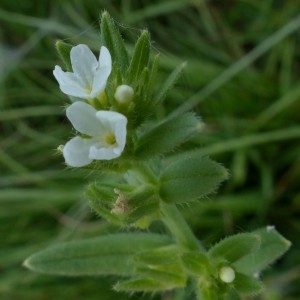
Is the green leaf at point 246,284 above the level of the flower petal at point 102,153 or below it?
below

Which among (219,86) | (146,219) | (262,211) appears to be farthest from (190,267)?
(219,86)

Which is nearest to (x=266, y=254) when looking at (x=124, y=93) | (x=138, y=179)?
(x=138, y=179)

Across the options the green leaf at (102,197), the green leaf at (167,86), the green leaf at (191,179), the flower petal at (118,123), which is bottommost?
the green leaf at (191,179)

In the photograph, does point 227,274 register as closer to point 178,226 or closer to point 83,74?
point 178,226

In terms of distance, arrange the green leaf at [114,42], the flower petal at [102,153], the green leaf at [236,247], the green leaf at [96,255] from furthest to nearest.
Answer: the green leaf at [96,255] → the green leaf at [236,247] → the green leaf at [114,42] → the flower petal at [102,153]

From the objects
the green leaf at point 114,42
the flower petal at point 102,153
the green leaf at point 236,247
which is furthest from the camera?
the green leaf at point 236,247

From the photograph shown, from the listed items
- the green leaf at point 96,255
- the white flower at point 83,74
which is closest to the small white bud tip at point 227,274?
the green leaf at point 96,255

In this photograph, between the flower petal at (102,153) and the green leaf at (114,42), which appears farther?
the green leaf at (114,42)

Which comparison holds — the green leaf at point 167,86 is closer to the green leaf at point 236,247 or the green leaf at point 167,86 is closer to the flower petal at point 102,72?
the flower petal at point 102,72

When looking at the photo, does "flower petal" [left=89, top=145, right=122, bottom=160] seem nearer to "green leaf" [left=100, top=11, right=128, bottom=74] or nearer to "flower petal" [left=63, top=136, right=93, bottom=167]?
"flower petal" [left=63, top=136, right=93, bottom=167]
